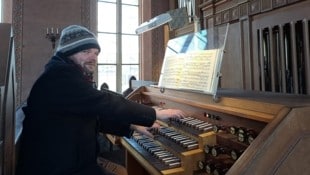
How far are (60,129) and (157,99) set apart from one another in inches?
40.5

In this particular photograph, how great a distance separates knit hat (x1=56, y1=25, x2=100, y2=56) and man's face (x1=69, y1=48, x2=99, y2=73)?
3 cm

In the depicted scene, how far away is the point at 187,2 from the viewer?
3766 millimetres

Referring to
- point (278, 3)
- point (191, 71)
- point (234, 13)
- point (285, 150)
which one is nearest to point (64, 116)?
point (191, 71)

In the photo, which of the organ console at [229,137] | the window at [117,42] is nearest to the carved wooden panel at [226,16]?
the organ console at [229,137]

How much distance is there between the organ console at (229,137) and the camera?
968 mm

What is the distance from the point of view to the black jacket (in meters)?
1.52

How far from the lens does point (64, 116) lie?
5.15ft

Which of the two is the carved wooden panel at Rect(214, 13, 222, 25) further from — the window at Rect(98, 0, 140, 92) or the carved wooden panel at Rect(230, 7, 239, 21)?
the window at Rect(98, 0, 140, 92)

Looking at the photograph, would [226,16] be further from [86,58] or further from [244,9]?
[86,58]

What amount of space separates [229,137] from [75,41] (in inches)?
39.8

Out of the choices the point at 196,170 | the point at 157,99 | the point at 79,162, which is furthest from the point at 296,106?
the point at 157,99

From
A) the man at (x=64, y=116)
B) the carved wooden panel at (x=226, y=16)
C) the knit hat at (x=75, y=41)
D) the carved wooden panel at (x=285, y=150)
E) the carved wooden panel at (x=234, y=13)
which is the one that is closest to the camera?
the carved wooden panel at (x=285, y=150)

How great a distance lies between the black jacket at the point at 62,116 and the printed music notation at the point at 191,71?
334 mm

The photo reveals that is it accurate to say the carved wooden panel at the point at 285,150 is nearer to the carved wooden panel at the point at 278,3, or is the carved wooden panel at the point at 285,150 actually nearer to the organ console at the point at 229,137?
the organ console at the point at 229,137
